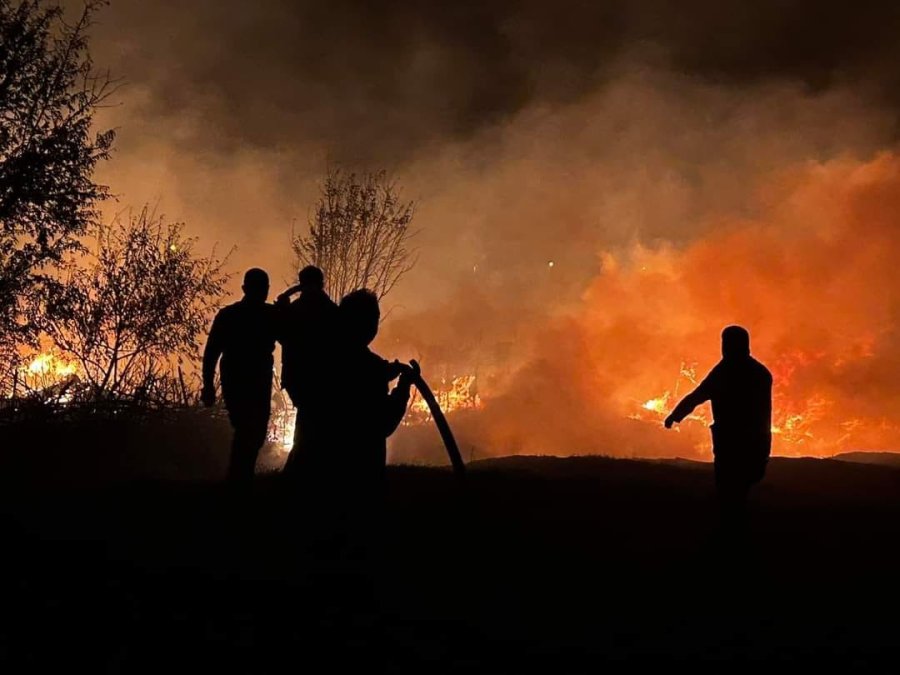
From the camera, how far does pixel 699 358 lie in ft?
137

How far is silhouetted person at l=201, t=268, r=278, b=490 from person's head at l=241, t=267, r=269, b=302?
1cm

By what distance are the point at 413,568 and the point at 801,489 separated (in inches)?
313

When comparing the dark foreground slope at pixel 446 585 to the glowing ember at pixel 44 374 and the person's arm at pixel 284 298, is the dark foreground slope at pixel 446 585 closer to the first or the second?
the person's arm at pixel 284 298

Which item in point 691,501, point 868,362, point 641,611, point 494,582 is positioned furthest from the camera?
point 868,362

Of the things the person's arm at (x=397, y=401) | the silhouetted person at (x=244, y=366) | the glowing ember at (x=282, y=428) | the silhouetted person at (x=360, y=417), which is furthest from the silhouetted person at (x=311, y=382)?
the glowing ember at (x=282, y=428)

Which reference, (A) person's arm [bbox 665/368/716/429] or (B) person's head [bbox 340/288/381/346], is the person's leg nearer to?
(B) person's head [bbox 340/288/381/346]

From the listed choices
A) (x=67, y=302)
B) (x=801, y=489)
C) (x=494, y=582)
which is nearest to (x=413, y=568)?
(x=494, y=582)

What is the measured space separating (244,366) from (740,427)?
522 centimetres

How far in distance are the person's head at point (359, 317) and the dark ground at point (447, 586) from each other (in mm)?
1524

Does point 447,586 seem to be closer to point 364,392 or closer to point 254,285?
point 364,392

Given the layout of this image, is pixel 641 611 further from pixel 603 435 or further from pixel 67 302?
pixel 603 435

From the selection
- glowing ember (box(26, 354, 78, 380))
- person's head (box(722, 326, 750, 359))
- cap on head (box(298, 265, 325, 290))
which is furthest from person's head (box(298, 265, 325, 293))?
glowing ember (box(26, 354, 78, 380))

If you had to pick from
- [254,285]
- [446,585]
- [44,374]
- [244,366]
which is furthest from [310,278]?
[44,374]

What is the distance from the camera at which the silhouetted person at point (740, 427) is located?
6.75 metres
